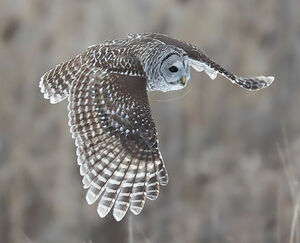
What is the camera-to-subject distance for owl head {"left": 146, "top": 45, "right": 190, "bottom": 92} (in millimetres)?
4363

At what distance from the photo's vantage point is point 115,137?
4383mm

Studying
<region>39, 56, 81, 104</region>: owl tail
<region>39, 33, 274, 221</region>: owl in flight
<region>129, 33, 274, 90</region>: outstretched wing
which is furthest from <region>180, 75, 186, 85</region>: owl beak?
<region>39, 56, 81, 104</region>: owl tail

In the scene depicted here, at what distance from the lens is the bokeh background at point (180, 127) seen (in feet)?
29.1

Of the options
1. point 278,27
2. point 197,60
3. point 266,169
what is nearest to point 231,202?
point 266,169

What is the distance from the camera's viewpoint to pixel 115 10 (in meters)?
8.80

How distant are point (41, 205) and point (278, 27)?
9.99 ft

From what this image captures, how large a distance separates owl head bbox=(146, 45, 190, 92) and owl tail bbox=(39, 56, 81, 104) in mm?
440

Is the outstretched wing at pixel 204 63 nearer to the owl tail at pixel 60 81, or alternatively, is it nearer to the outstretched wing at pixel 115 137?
the outstretched wing at pixel 115 137

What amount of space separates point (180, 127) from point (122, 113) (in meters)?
4.74

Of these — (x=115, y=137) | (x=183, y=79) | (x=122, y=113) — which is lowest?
(x=115, y=137)

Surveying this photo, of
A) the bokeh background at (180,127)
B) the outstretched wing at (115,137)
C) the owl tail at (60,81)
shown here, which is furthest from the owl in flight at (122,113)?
the bokeh background at (180,127)

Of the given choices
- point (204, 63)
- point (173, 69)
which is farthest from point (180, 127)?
point (173, 69)

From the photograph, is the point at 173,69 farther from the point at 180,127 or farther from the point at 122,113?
the point at 180,127

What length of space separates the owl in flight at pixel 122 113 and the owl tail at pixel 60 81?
0.47 feet
